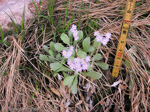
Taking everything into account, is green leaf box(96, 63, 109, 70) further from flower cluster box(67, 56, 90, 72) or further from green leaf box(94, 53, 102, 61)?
flower cluster box(67, 56, 90, 72)

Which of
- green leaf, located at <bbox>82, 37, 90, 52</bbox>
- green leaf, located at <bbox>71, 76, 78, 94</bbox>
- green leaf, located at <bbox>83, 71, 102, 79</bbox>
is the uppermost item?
green leaf, located at <bbox>82, 37, 90, 52</bbox>

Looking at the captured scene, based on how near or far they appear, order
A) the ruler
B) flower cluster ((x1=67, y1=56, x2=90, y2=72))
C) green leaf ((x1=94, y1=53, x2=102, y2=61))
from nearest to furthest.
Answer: the ruler < flower cluster ((x1=67, y1=56, x2=90, y2=72)) < green leaf ((x1=94, y1=53, x2=102, y2=61))

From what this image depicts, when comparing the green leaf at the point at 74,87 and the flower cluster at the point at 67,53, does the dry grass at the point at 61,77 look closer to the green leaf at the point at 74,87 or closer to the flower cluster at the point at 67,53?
the green leaf at the point at 74,87

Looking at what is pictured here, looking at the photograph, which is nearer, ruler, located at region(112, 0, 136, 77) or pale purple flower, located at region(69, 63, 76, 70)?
ruler, located at region(112, 0, 136, 77)

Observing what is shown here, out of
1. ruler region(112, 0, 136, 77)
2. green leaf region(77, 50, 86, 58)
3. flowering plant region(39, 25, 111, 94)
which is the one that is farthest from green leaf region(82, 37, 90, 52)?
ruler region(112, 0, 136, 77)

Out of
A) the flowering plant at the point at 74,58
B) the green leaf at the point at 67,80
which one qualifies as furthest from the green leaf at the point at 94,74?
the green leaf at the point at 67,80

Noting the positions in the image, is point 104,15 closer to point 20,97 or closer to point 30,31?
point 30,31

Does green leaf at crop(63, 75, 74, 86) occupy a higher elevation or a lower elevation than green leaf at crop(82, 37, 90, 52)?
lower

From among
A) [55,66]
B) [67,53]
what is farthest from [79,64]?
[55,66]

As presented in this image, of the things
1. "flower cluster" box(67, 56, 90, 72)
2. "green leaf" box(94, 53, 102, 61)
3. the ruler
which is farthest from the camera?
"green leaf" box(94, 53, 102, 61)
